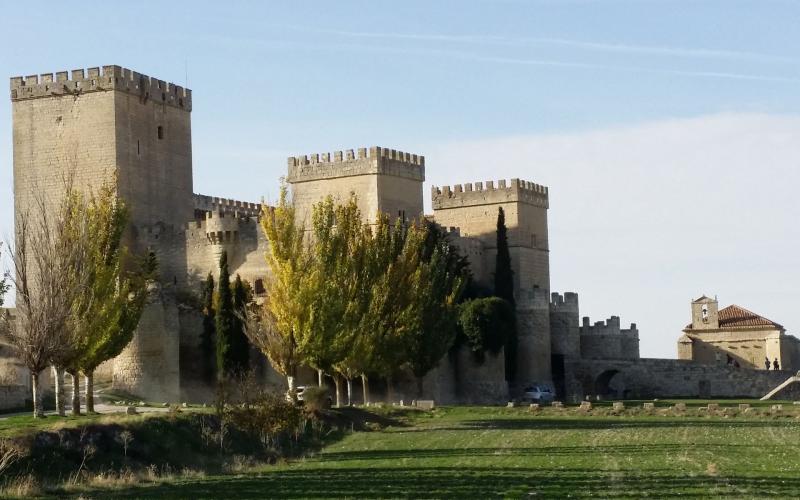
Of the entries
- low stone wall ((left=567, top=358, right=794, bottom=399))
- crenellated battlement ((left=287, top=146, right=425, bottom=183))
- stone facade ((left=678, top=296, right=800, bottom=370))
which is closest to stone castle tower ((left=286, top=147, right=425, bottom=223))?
crenellated battlement ((left=287, top=146, right=425, bottom=183))

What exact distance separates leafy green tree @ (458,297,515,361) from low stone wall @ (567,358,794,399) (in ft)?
20.3

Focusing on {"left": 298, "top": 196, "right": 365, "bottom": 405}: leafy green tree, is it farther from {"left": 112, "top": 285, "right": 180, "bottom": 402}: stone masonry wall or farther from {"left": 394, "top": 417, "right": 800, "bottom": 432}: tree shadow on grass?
{"left": 112, "top": 285, "right": 180, "bottom": 402}: stone masonry wall

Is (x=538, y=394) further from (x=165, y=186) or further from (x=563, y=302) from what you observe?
(x=165, y=186)

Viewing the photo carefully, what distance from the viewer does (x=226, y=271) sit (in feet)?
163

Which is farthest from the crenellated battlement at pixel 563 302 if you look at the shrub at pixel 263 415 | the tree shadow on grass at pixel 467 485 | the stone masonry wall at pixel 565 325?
the tree shadow on grass at pixel 467 485

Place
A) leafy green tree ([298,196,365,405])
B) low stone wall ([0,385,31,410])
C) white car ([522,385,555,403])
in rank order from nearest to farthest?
1. low stone wall ([0,385,31,410])
2. leafy green tree ([298,196,365,405])
3. white car ([522,385,555,403])

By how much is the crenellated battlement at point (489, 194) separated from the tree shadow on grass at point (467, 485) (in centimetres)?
3693

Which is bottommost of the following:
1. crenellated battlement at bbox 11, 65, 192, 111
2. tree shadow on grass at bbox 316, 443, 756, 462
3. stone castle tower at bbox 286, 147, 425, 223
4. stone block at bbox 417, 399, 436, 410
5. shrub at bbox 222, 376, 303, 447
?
tree shadow on grass at bbox 316, 443, 756, 462

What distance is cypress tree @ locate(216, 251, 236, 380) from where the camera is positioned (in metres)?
48.0

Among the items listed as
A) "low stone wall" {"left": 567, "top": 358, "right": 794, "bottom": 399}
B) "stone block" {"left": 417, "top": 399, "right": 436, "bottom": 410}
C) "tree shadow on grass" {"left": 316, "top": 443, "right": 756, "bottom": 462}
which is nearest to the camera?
"tree shadow on grass" {"left": 316, "top": 443, "right": 756, "bottom": 462}

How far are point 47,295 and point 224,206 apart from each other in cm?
3029

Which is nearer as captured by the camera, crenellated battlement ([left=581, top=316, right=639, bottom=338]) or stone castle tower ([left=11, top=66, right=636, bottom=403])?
stone castle tower ([left=11, top=66, right=636, bottom=403])

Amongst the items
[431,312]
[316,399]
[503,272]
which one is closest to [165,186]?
[431,312]

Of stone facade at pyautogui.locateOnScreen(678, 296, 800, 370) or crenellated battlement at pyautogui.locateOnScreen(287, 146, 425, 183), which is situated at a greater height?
crenellated battlement at pyautogui.locateOnScreen(287, 146, 425, 183)
